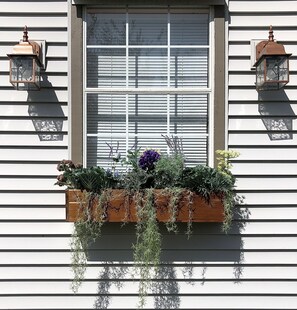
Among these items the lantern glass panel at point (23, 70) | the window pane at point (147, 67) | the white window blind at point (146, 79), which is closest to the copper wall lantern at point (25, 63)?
the lantern glass panel at point (23, 70)

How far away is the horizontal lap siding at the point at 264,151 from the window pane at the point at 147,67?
51 centimetres

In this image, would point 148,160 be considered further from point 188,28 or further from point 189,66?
point 188,28

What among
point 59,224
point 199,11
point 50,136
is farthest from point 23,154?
point 199,11

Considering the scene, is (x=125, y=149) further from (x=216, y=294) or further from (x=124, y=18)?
(x=216, y=294)

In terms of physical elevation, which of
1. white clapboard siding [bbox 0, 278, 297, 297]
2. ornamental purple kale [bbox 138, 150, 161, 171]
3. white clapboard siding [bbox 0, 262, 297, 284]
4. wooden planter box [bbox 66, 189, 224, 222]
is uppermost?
ornamental purple kale [bbox 138, 150, 161, 171]

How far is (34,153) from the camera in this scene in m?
3.54

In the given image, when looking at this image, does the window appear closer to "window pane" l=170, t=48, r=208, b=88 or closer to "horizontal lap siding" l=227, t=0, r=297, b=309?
"window pane" l=170, t=48, r=208, b=88

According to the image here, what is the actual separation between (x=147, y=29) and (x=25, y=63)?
3.11 feet

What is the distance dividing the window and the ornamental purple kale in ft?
0.87

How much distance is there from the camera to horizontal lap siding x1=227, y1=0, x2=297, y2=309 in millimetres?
3521

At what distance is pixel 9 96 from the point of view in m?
3.55

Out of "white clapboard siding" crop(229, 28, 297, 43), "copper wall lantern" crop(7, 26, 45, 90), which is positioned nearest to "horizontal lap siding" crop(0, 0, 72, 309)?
"copper wall lantern" crop(7, 26, 45, 90)

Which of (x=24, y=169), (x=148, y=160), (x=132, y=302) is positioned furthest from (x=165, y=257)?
(x=24, y=169)

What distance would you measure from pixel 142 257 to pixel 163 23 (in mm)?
1741
